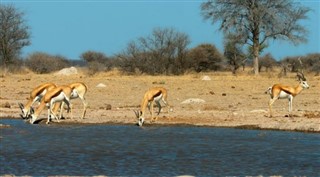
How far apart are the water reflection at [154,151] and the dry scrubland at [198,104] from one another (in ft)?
5.43

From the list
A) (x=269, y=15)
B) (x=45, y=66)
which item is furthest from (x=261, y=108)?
(x=45, y=66)

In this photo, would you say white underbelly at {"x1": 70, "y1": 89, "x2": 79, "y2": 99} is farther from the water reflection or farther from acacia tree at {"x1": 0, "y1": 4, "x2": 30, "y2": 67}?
acacia tree at {"x1": 0, "y1": 4, "x2": 30, "y2": 67}

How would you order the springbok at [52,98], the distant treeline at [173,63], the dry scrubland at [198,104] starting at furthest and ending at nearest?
the distant treeline at [173,63] → the springbok at [52,98] → the dry scrubland at [198,104]

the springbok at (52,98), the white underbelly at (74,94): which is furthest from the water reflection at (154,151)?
the white underbelly at (74,94)

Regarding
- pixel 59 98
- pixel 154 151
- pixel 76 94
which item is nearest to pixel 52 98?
pixel 59 98

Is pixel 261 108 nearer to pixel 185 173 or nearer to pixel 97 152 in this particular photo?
pixel 97 152

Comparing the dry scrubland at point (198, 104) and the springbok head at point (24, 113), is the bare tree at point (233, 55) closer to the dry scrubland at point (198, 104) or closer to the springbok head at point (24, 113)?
the dry scrubland at point (198, 104)

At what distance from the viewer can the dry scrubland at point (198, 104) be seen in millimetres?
19203

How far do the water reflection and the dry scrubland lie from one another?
1655mm

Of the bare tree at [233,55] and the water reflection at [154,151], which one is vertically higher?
the bare tree at [233,55]

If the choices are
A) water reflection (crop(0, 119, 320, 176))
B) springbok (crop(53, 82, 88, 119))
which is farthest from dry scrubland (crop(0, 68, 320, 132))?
water reflection (crop(0, 119, 320, 176))

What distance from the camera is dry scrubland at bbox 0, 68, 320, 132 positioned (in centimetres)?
1920

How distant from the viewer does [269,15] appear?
148 ft

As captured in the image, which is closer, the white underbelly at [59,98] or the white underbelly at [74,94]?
the white underbelly at [59,98]
